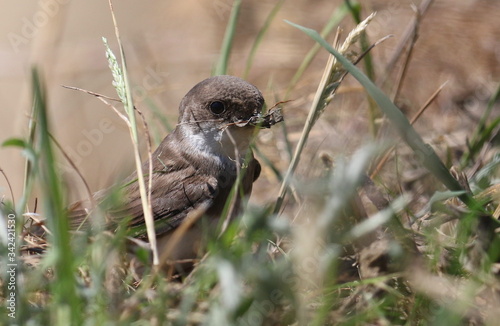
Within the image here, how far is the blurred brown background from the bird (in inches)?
24.8

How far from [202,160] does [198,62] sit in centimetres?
280

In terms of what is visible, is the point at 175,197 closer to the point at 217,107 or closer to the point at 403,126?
the point at 217,107

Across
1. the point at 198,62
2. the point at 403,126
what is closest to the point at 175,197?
the point at 403,126

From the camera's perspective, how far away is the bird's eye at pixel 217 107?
10.9ft

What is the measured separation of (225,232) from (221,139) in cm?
109

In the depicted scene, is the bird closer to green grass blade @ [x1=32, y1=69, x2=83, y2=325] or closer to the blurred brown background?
the blurred brown background

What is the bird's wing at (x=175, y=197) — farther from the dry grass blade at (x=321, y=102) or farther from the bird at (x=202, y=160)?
the dry grass blade at (x=321, y=102)

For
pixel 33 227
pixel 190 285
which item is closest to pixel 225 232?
pixel 190 285

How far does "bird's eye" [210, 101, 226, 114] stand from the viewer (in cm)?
333

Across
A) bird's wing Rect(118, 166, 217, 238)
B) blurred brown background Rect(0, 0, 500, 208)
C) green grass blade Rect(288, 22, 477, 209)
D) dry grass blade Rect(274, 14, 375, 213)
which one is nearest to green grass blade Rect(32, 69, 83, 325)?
dry grass blade Rect(274, 14, 375, 213)

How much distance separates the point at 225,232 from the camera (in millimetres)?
2381

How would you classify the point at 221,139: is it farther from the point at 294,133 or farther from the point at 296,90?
the point at 296,90

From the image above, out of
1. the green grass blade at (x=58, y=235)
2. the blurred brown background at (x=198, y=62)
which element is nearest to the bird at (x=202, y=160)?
the blurred brown background at (x=198, y=62)

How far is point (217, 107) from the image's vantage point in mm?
3344
